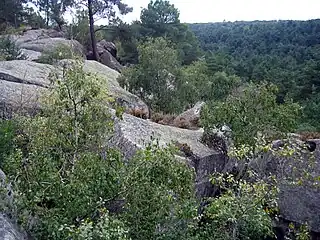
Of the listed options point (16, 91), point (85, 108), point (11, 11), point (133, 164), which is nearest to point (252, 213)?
point (133, 164)

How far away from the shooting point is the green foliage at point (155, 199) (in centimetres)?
637

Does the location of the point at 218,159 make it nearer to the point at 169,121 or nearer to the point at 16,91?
the point at 169,121

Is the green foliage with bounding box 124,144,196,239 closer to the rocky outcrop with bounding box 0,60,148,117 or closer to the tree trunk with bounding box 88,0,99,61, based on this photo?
the rocky outcrop with bounding box 0,60,148,117

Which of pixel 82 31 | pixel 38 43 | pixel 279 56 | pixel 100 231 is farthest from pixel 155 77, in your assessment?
pixel 279 56

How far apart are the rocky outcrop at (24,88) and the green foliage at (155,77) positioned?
194 cm

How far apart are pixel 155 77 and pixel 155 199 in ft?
39.3

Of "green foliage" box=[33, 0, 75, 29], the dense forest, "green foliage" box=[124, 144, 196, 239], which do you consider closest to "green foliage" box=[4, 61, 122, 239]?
"green foliage" box=[124, 144, 196, 239]

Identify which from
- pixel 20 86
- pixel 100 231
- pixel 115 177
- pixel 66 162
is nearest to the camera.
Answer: pixel 100 231

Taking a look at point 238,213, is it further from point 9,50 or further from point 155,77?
point 9,50

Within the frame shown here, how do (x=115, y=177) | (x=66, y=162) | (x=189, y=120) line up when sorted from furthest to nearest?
(x=189, y=120), (x=66, y=162), (x=115, y=177)

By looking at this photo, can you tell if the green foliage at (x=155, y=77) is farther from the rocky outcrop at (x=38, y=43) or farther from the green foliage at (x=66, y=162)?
the green foliage at (x=66, y=162)

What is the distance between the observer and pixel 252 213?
721 centimetres

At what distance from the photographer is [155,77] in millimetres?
17844

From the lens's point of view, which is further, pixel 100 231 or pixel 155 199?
pixel 155 199
